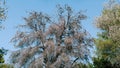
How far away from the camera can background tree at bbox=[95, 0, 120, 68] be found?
1500 inches

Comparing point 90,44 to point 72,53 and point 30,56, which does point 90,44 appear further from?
point 30,56

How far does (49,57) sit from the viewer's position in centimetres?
3897

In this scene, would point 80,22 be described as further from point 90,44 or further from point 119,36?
point 119,36

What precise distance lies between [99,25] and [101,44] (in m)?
3.47

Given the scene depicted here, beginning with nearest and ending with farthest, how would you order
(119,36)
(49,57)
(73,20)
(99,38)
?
1. (119,36)
2. (49,57)
3. (73,20)
4. (99,38)

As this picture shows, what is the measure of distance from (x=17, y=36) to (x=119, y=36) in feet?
40.5

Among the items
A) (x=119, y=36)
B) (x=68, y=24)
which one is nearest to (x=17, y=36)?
(x=68, y=24)

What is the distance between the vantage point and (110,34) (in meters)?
38.8

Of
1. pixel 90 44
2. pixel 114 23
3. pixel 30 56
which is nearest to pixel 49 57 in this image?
pixel 30 56

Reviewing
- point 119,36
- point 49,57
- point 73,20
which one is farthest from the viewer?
point 73,20

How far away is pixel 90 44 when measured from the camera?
40719 millimetres

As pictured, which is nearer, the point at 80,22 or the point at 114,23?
the point at 114,23

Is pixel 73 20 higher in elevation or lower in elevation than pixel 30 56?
higher

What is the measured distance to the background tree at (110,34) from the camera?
38091mm
